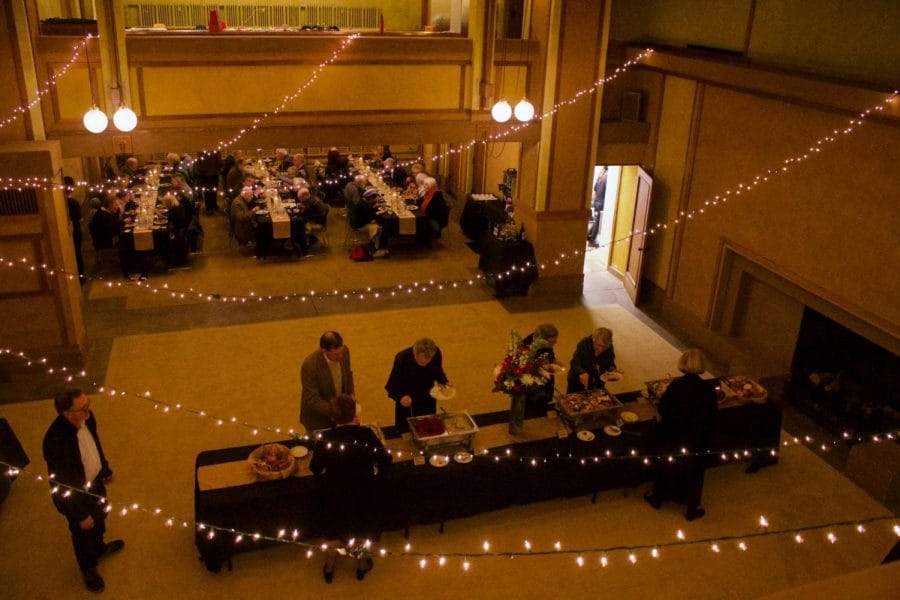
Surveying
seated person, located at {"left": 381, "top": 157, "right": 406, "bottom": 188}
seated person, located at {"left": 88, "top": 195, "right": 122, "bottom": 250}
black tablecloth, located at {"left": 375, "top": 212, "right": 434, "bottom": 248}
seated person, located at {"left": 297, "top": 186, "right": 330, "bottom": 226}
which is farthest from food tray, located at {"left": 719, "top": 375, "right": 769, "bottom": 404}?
seated person, located at {"left": 88, "top": 195, "right": 122, "bottom": 250}

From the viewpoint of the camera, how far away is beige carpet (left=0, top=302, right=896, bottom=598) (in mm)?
→ 5199

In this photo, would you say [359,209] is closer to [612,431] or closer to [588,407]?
[588,407]

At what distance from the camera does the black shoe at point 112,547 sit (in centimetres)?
533

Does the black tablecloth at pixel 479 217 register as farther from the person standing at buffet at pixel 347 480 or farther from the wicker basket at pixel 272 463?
the person standing at buffet at pixel 347 480

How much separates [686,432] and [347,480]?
261cm

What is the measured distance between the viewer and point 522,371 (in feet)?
18.4

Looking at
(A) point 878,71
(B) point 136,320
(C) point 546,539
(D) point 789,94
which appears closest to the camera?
(C) point 546,539

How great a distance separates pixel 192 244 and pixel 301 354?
12.7 ft

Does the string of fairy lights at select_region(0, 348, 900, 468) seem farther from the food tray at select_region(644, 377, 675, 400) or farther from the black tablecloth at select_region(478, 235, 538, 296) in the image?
the black tablecloth at select_region(478, 235, 538, 296)

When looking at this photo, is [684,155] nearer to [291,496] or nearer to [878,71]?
[878,71]

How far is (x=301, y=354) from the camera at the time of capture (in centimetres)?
826

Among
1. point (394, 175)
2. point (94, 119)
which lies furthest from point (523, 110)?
point (394, 175)

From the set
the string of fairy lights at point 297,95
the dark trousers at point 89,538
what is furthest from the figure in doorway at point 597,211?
the dark trousers at point 89,538

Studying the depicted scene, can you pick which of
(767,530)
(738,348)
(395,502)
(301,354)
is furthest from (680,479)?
(301,354)
